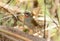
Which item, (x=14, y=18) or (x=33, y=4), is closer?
(x=14, y=18)

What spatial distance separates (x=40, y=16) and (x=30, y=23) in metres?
0.12

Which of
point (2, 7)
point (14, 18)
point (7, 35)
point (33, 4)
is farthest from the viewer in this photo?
point (33, 4)

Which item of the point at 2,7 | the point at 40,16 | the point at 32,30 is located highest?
the point at 2,7

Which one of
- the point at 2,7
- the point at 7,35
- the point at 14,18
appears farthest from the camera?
the point at 14,18

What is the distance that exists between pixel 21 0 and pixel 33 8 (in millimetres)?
235

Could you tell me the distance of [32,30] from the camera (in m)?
1.87

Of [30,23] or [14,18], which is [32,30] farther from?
[14,18]

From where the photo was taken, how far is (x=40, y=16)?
1.91m

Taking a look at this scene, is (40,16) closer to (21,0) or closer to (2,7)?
(21,0)

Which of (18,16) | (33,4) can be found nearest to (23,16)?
(18,16)

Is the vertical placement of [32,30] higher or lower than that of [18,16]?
lower

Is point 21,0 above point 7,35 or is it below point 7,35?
above

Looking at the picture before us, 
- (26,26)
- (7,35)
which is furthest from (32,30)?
(7,35)

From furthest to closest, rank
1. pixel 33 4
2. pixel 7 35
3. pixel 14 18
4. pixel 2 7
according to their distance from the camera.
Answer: pixel 33 4, pixel 14 18, pixel 2 7, pixel 7 35
